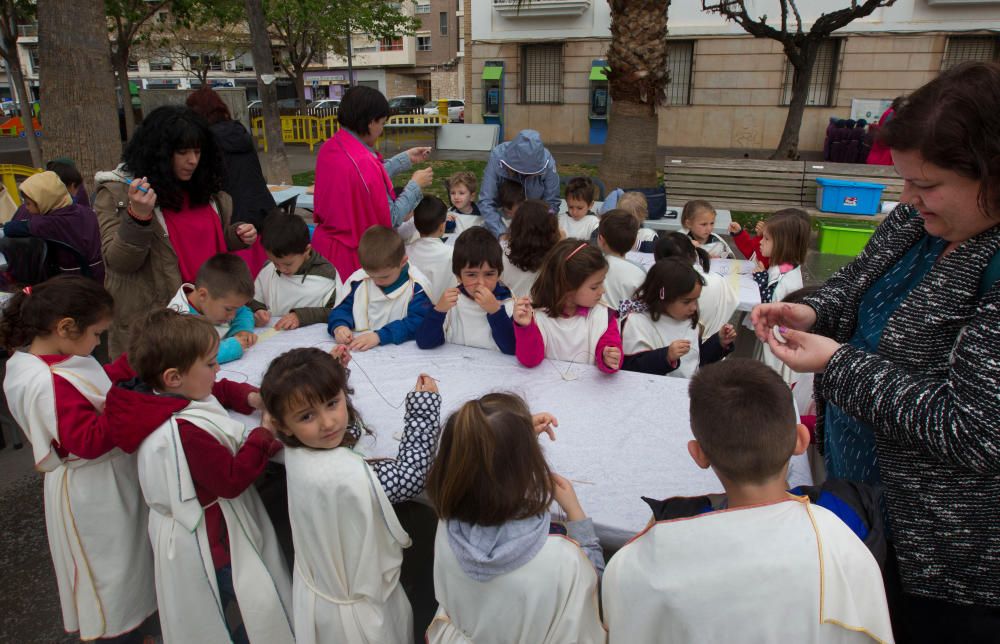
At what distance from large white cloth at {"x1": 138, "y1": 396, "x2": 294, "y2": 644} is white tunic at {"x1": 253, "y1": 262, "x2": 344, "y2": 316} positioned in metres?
1.36

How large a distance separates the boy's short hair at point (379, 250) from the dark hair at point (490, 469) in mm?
1561

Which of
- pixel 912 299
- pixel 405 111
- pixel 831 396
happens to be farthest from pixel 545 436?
pixel 405 111

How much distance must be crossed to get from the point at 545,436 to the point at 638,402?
0.40m

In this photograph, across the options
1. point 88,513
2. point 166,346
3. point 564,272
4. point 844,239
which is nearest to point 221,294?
point 166,346

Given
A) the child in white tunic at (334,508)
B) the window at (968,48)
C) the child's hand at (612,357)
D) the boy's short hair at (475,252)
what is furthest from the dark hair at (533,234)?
the window at (968,48)

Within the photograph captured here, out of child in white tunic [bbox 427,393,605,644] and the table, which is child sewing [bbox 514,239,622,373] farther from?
child in white tunic [bbox 427,393,605,644]

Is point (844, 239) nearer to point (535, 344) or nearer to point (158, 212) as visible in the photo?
point (535, 344)

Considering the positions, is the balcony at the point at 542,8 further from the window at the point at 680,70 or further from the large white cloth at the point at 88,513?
the large white cloth at the point at 88,513

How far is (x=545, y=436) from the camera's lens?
2.10 meters

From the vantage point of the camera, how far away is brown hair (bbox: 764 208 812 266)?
3.71 m

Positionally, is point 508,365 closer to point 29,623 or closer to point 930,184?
point 930,184

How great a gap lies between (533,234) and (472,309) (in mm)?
895

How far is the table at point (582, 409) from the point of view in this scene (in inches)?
71.4

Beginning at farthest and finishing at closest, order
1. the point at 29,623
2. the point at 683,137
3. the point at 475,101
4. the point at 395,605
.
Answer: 1. the point at 475,101
2. the point at 683,137
3. the point at 29,623
4. the point at 395,605
